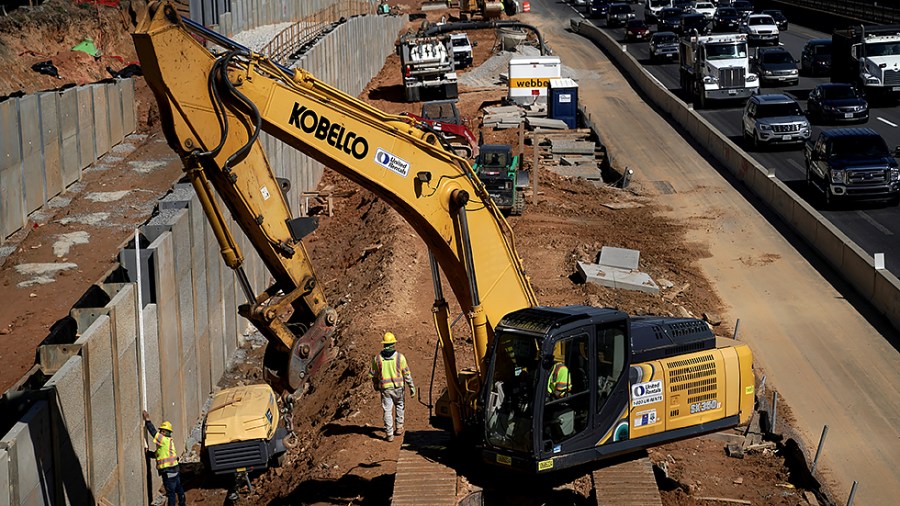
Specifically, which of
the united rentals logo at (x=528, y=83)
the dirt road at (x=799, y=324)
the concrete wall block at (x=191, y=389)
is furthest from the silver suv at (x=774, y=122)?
the concrete wall block at (x=191, y=389)

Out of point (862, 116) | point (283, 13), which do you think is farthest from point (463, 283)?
point (283, 13)

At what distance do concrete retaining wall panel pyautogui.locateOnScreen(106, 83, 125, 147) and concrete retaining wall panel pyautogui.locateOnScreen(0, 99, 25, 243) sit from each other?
8.27 meters

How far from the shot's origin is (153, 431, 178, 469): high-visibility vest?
17.3 meters

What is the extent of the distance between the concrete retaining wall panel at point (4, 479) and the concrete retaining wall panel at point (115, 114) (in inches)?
994

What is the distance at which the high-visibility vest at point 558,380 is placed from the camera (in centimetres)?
1301

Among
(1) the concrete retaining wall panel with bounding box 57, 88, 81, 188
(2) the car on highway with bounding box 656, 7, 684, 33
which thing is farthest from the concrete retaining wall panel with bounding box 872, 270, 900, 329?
(2) the car on highway with bounding box 656, 7, 684, 33

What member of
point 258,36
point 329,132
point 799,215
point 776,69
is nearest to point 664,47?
point 776,69

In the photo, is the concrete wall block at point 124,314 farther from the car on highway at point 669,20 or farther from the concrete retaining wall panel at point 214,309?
the car on highway at point 669,20

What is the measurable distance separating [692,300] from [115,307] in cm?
1374

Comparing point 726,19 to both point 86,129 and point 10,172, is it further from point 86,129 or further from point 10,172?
point 10,172

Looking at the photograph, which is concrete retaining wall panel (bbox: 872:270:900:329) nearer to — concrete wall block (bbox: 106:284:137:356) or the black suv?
the black suv

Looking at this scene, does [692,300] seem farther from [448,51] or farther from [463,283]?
A: [448,51]

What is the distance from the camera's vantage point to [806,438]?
1916 centimetres

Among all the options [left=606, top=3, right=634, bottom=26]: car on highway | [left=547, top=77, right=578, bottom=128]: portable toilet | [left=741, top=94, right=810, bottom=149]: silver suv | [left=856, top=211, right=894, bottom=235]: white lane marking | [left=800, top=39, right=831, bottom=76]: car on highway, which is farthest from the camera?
[left=606, top=3, right=634, bottom=26]: car on highway
